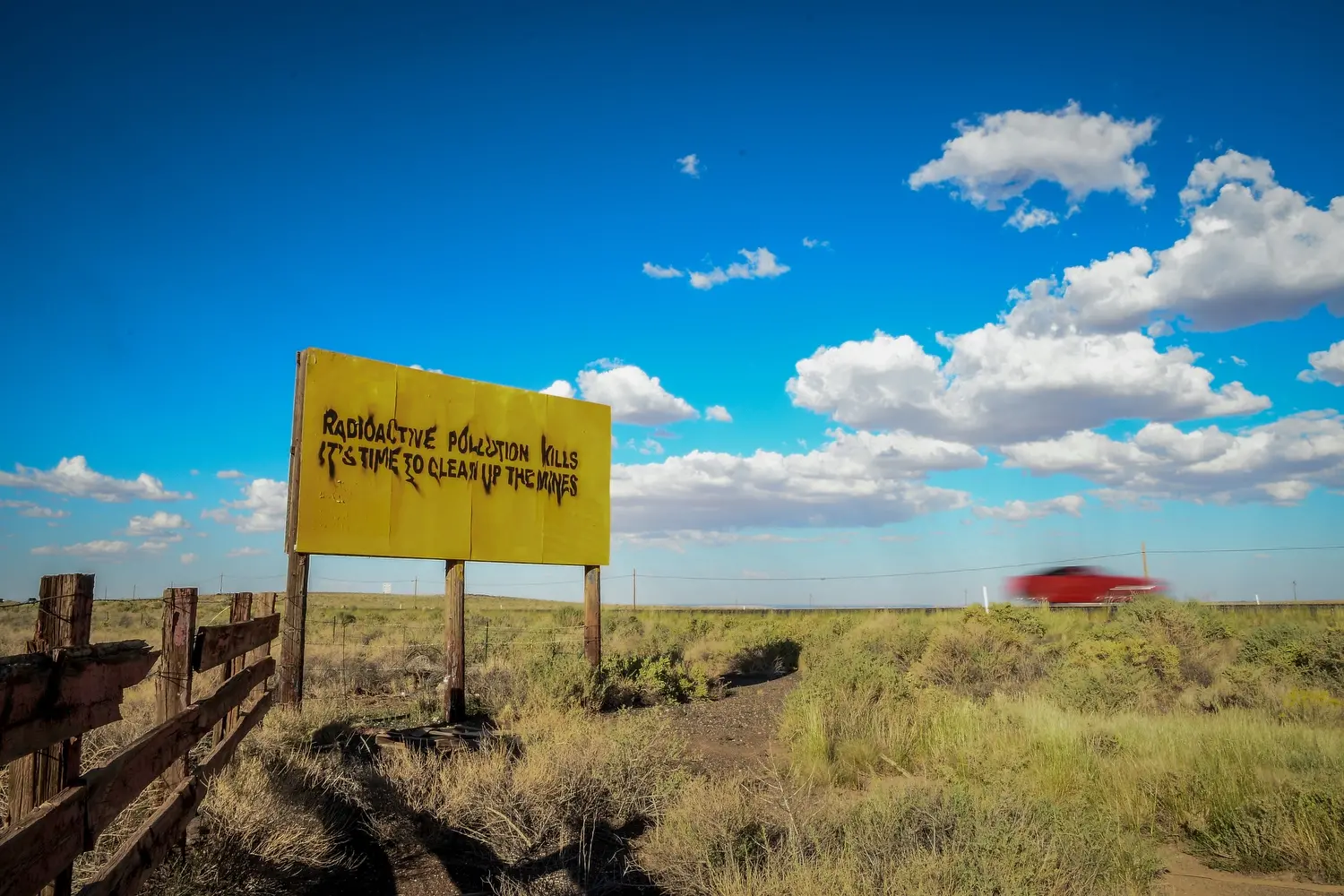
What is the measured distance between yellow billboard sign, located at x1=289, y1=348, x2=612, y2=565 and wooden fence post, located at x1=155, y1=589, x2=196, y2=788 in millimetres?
5696

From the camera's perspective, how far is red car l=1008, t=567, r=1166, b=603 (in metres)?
34.8

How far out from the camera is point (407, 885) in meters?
5.87

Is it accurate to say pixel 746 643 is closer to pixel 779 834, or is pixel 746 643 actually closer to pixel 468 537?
pixel 468 537

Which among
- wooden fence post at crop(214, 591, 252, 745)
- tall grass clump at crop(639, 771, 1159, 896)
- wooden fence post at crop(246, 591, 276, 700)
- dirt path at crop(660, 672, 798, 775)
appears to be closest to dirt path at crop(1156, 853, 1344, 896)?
tall grass clump at crop(639, 771, 1159, 896)

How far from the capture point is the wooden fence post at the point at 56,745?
125 inches

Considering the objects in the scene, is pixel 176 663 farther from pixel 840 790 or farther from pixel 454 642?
pixel 454 642

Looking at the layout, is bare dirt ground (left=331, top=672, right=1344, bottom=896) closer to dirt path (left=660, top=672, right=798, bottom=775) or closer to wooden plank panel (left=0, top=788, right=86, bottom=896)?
wooden plank panel (left=0, top=788, right=86, bottom=896)

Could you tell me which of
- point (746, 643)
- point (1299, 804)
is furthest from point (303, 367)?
point (746, 643)

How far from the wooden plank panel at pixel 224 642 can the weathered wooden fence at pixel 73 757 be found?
1.15 ft

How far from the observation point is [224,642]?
20.5ft

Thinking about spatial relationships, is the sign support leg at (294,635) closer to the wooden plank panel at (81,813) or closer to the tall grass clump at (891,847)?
the wooden plank panel at (81,813)

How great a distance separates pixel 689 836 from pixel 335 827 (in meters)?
2.79

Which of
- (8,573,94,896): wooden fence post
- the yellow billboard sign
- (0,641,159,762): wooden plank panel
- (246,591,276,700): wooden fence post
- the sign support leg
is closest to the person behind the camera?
(0,641,159,762): wooden plank panel

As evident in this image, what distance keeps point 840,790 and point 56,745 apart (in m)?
6.42
